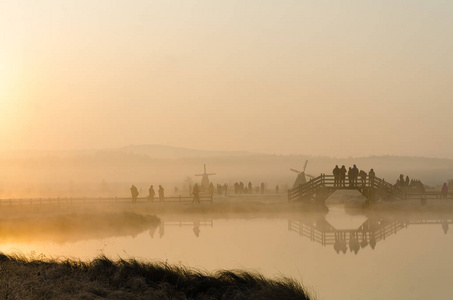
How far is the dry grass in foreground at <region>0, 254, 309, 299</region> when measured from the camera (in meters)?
17.2

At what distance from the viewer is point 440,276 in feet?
80.5

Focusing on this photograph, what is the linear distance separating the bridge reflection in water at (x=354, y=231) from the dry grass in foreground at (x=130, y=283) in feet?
49.1

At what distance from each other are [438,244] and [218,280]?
63.5 ft

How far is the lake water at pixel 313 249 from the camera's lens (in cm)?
2333

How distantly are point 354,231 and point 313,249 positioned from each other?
28.0 feet

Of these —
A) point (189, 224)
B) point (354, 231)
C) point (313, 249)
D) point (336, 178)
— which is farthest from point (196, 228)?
point (336, 178)

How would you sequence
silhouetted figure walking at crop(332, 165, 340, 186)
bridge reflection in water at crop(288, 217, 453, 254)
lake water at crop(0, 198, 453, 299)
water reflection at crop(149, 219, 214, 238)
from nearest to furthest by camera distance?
lake water at crop(0, 198, 453, 299) → bridge reflection in water at crop(288, 217, 453, 254) → water reflection at crop(149, 219, 214, 238) → silhouetted figure walking at crop(332, 165, 340, 186)

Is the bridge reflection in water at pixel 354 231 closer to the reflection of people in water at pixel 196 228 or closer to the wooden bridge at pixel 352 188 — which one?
the wooden bridge at pixel 352 188

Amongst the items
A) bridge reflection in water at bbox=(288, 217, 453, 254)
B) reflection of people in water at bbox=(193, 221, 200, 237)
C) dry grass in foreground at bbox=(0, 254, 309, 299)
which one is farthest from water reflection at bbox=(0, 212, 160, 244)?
dry grass in foreground at bbox=(0, 254, 309, 299)

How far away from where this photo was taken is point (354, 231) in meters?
41.0

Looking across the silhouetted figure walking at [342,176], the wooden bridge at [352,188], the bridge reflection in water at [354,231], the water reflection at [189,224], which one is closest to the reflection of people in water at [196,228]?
the water reflection at [189,224]

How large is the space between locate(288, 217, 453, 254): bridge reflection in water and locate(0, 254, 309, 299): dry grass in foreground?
14967 millimetres

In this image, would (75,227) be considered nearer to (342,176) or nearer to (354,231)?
(354,231)

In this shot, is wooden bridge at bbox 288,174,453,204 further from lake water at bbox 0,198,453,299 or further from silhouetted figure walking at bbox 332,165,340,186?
lake water at bbox 0,198,453,299
